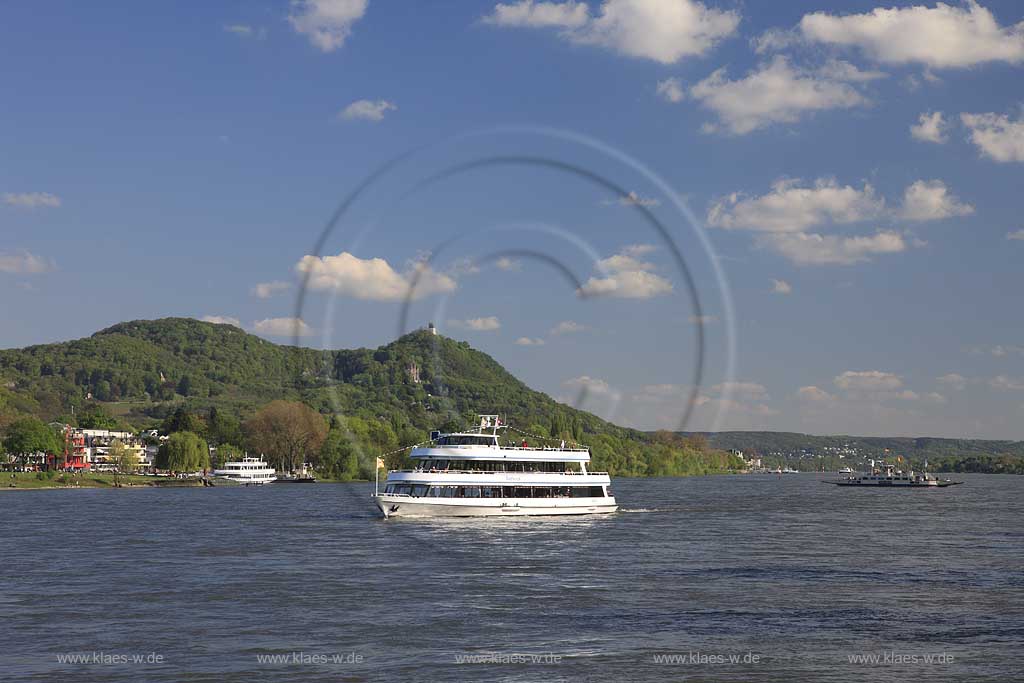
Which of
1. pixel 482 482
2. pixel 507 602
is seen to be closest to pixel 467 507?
pixel 482 482

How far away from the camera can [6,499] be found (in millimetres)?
157000

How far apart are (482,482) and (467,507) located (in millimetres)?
3180

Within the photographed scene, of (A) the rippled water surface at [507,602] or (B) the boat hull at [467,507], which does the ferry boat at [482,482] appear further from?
(A) the rippled water surface at [507,602]

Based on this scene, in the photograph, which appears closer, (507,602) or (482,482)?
(507,602)

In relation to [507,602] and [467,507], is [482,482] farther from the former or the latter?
[507,602]

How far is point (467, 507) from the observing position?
106 meters

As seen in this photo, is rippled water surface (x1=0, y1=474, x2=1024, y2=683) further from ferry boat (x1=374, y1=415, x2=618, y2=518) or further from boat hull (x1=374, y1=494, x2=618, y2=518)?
ferry boat (x1=374, y1=415, x2=618, y2=518)

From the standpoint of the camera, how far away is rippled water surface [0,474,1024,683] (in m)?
38.8

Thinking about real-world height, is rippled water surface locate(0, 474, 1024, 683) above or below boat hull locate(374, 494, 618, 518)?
below

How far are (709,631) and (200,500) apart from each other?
12889 cm

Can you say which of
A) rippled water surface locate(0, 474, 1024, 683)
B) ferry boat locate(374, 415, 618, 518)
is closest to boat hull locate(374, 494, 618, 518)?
ferry boat locate(374, 415, 618, 518)

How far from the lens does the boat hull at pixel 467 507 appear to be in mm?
104875

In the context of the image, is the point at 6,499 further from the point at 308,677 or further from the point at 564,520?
the point at 308,677

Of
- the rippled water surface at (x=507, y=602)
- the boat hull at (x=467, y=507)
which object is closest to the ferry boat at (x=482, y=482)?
the boat hull at (x=467, y=507)
